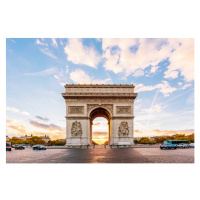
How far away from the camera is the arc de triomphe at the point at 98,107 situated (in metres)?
29.3

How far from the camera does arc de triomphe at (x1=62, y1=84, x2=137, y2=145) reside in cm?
2928

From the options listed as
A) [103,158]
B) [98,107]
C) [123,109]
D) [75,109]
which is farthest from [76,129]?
[103,158]

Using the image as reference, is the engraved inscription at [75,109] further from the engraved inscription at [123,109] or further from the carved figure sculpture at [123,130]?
the carved figure sculpture at [123,130]

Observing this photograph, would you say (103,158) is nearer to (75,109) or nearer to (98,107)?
(98,107)

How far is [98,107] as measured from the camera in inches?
1187

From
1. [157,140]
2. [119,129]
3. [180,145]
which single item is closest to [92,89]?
[119,129]

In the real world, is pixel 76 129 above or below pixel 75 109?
below

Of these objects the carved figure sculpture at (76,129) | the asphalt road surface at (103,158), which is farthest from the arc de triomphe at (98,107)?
the asphalt road surface at (103,158)

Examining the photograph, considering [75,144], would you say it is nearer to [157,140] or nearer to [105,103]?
[105,103]

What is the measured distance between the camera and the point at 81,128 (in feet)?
96.1

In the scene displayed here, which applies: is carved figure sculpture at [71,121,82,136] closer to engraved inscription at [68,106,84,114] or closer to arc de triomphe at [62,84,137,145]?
arc de triomphe at [62,84,137,145]

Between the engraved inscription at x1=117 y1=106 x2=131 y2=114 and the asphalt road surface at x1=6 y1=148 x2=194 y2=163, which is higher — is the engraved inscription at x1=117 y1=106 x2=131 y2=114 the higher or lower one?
the higher one

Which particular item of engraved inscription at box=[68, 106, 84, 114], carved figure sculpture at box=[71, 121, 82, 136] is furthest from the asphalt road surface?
engraved inscription at box=[68, 106, 84, 114]

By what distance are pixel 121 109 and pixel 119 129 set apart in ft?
10.5
